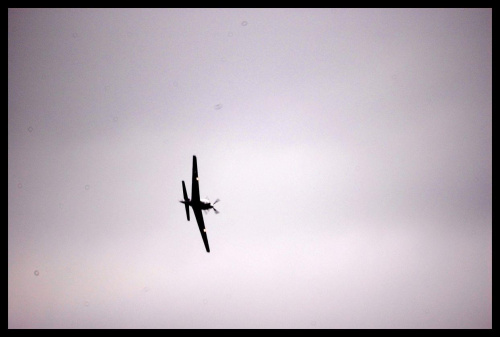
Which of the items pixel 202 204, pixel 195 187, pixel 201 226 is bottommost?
pixel 201 226

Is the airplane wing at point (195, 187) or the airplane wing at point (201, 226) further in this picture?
the airplane wing at point (201, 226)

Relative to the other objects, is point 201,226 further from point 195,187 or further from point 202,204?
point 195,187

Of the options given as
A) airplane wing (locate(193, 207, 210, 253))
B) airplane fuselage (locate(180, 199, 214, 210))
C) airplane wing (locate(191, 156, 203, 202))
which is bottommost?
airplane wing (locate(193, 207, 210, 253))

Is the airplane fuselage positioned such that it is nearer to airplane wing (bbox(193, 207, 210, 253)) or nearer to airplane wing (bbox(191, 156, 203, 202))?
airplane wing (bbox(191, 156, 203, 202))

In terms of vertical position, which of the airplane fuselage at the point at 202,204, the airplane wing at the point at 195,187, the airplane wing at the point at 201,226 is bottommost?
the airplane wing at the point at 201,226

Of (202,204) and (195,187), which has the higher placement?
(195,187)

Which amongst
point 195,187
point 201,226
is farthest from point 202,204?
point 201,226

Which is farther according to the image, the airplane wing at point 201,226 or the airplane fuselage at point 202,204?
the airplane wing at point 201,226

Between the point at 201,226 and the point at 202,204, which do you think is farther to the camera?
the point at 201,226

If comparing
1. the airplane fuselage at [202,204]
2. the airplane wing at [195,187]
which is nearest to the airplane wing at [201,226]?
the airplane fuselage at [202,204]

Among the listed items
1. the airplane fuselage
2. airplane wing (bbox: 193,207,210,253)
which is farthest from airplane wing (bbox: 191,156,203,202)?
airplane wing (bbox: 193,207,210,253)

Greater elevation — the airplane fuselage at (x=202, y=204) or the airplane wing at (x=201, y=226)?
the airplane fuselage at (x=202, y=204)

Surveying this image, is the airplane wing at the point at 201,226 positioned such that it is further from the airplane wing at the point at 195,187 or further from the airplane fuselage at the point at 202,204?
the airplane wing at the point at 195,187
